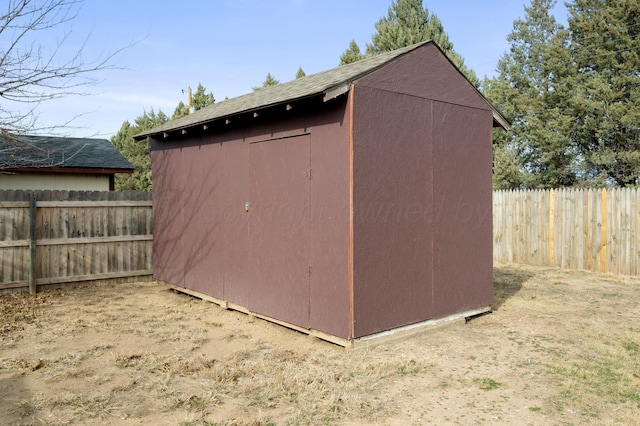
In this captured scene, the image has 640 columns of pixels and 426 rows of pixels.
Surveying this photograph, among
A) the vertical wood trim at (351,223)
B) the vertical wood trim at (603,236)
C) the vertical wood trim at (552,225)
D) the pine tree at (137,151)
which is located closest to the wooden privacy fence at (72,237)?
the vertical wood trim at (351,223)

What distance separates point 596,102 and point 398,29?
9176 millimetres

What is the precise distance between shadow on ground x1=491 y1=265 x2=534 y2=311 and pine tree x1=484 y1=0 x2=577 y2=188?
42.7 ft

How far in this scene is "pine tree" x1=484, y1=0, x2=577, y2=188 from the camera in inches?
887

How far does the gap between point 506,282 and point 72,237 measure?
27.7ft

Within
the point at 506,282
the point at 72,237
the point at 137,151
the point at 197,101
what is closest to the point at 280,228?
the point at 72,237

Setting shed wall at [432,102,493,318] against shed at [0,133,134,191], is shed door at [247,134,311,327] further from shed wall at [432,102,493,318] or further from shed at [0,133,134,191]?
shed at [0,133,134,191]

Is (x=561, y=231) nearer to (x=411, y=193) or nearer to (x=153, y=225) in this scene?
(x=411, y=193)

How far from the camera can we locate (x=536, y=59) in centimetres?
2706

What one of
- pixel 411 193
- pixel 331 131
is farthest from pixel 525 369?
pixel 331 131

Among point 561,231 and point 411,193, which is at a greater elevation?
point 411,193

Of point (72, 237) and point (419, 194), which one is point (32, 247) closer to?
point (72, 237)

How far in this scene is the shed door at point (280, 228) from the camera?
5.78 m

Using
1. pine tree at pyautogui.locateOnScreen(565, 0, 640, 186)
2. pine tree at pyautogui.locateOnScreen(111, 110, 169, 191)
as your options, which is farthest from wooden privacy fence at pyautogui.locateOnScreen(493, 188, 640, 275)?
pine tree at pyautogui.locateOnScreen(111, 110, 169, 191)

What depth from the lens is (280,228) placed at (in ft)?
20.1
